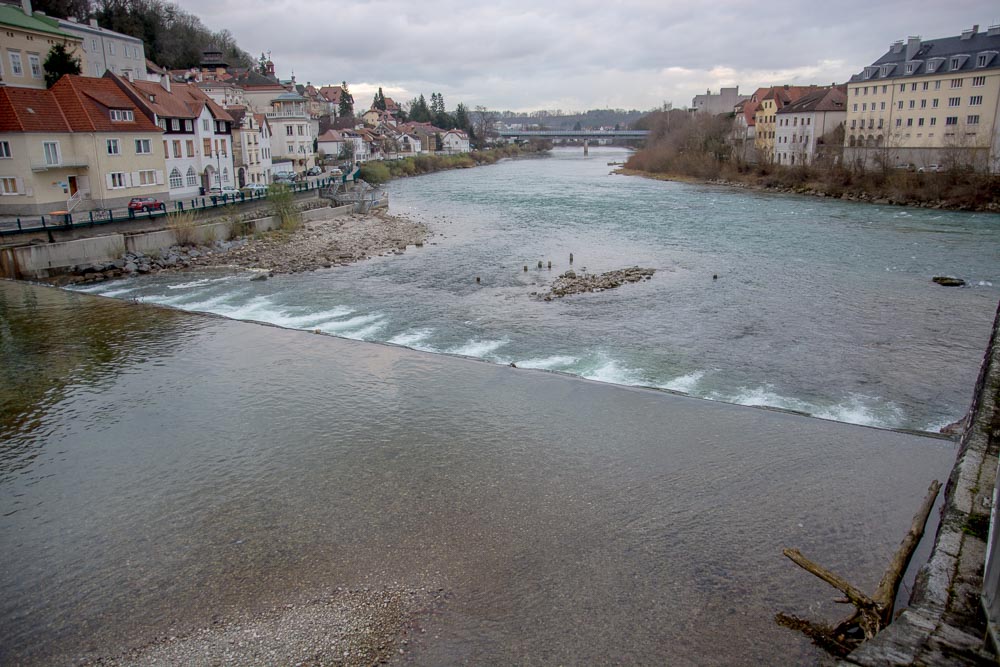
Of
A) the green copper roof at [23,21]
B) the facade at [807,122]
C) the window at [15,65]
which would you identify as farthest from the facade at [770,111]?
the window at [15,65]

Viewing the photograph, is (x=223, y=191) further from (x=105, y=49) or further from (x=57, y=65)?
(x=105, y=49)

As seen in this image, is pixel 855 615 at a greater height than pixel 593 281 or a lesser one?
lesser

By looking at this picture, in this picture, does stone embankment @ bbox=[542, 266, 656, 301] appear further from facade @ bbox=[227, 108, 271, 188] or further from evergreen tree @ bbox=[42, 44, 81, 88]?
evergreen tree @ bbox=[42, 44, 81, 88]

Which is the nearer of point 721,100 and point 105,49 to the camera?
point 105,49

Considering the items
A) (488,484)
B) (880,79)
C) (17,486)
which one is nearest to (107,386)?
(17,486)

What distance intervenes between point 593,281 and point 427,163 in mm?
64827

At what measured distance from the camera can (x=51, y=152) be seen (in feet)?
86.9

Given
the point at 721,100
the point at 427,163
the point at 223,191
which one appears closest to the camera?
the point at 223,191

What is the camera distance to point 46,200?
86.6 ft

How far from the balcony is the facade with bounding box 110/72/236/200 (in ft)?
16.1

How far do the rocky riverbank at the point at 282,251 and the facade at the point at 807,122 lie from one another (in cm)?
3751

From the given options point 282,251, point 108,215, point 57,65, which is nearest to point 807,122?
point 282,251

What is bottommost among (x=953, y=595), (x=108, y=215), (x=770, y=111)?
(x=953, y=595)

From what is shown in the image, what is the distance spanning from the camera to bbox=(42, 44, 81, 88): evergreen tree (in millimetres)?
34934
